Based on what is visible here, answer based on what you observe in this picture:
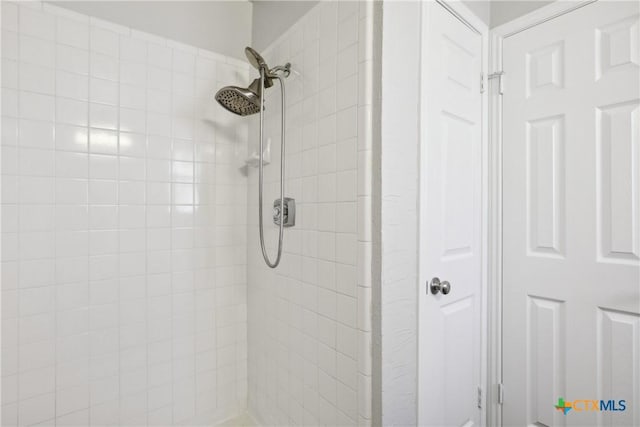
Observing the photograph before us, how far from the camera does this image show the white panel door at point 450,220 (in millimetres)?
1069

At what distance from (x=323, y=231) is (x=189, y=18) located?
1.21m

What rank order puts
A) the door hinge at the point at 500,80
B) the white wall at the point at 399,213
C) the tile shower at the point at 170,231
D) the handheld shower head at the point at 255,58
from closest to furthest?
1. the white wall at the point at 399,213
2. the tile shower at the point at 170,231
3. the handheld shower head at the point at 255,58
4. the door hinge at the point at 500,80

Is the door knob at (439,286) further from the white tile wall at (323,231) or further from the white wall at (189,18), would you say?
the white wall at (189,18)

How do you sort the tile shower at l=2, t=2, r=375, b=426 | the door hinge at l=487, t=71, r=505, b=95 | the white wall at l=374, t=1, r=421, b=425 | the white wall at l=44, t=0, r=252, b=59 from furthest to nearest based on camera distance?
the door hinge at l=487, t=71, r=505, b=95 → the white wall at l=44, t=0, r=252, b=59 → the tile shower at l=2, t=2, r=375, b=426 → the white wall at l=374, t=1, r=421, b=425

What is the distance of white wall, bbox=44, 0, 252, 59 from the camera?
1.23 metres

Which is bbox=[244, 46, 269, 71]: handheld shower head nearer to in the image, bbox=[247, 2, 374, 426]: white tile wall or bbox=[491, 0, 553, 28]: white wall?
bbox=[247, 2, 374, 426]: white tile wall

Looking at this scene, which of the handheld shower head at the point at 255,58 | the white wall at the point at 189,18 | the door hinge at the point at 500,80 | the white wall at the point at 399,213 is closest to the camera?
the white wall at the point at 399,213

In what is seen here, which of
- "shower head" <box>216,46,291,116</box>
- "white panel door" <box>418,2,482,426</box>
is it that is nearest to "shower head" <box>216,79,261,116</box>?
"shower head" <box>216,46,291,116</box>

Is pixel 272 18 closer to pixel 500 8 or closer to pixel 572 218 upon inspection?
pixel 500 8

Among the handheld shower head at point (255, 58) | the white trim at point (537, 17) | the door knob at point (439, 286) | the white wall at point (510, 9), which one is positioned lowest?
the door knob at point (439, 286)

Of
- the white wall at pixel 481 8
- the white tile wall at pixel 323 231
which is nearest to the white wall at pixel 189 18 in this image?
the white tile wall at pixel 323 231

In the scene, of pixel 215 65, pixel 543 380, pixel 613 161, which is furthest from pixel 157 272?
pixel 613 161

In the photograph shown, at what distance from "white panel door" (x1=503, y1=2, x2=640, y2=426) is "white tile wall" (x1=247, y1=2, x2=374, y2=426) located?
855mm

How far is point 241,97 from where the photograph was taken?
3.83ft
